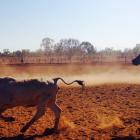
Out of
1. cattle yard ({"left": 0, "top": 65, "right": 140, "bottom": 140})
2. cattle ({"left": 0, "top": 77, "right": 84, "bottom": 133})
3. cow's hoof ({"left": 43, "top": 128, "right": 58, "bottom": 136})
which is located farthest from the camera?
cattle ({"left": 0, "top": 77, "right": 84, "bottom": 133})

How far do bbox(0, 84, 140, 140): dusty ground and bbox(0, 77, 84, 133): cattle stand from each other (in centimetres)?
43

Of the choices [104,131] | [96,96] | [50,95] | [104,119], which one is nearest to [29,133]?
[50,95]

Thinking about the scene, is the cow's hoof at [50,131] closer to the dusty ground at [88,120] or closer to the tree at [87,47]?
the dusty ground at [88,120]

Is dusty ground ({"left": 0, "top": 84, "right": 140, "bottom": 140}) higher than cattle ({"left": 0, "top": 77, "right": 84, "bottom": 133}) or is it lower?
lower

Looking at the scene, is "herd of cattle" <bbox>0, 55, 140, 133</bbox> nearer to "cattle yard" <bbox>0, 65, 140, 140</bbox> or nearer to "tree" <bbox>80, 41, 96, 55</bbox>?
"cattle yard" <bbox>0, 65, 140, 140</bbox>

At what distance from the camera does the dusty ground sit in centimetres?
865

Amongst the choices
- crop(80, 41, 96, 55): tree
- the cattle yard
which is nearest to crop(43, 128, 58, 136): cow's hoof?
the cattle yard

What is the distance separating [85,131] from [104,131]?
44cm

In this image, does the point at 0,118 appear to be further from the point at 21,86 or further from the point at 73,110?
the point at 73,110

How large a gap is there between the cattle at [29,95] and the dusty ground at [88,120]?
0.43 m

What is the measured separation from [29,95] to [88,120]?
2032 millimetres

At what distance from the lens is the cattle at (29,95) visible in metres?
8.98

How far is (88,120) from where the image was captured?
33.9ft

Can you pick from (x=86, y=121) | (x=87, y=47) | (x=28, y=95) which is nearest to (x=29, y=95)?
(x=28, y=95)
